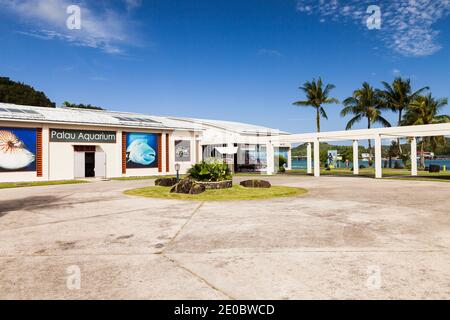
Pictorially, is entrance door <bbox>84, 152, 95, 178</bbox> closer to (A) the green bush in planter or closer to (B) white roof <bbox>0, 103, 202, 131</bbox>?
(B) white roof <bbox>0, 103, 202, 131</bbox>

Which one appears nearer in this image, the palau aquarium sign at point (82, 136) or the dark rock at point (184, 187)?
the dark rock at point (184, 187)

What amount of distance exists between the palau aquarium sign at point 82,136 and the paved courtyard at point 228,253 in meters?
16.2

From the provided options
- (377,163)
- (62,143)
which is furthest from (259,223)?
(62,143)

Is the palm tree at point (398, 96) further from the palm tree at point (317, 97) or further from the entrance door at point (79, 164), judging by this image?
the entrance door at point (79, 164)

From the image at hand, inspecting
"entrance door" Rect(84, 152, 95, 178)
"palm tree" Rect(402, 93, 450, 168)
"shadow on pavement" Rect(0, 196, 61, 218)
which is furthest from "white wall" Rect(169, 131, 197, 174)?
"palm tree" Rect(402, 93, 450, 168)

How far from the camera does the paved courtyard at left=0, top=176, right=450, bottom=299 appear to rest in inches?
147

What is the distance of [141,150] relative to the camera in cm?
2842

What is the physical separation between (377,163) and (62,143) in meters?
24.8

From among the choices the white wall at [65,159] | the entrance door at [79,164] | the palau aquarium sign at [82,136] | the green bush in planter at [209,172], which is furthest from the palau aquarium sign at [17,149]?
the green bush in planter at [209,172]

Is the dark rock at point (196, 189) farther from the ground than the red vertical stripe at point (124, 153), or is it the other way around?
the red vertical stripe at point (124, 153)

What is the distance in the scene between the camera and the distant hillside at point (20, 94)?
60.4m

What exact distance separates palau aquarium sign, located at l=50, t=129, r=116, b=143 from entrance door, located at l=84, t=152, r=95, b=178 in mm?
A: 1517

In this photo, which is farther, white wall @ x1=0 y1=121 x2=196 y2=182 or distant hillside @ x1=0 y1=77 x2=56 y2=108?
distant hillside @ x1=0 y1=77 x2=56 y2=108
